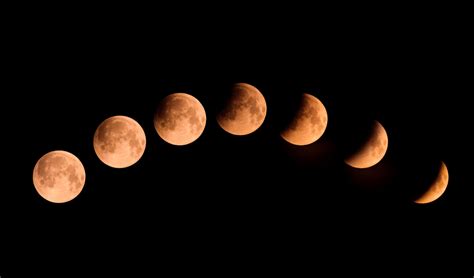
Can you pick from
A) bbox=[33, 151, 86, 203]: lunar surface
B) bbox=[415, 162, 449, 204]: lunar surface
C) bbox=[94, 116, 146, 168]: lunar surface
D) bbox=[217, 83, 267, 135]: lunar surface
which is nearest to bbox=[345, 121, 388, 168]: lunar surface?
bbox=[415, 162, 449, 204]: lunar surface

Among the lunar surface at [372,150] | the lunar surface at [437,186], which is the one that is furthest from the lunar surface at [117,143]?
the lunar surface at [437,186]

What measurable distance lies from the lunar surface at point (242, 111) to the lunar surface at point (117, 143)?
2.22ft

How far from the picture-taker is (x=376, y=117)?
12.3 feet

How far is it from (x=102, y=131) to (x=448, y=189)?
298 cm

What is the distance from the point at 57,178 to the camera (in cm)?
311

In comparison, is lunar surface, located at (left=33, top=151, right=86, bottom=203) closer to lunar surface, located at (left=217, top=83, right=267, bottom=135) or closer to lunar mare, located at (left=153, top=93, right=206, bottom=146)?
lunar mare, located at (left=153, top=93, right=206, bottom=146)

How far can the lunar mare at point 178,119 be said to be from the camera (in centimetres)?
318

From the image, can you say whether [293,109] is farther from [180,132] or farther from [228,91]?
[180,132]

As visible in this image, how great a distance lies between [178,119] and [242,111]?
48cm

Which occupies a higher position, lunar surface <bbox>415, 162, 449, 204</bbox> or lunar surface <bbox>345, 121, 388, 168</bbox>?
lunar surface <bbox>345, 121, 388, 168</bbox>

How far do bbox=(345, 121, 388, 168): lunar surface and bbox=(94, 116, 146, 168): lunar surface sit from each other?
1682 millimetres

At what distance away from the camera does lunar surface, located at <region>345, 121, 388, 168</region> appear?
10.9 ft

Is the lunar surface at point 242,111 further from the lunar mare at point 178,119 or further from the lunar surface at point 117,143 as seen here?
the lunar surface at point 117,143

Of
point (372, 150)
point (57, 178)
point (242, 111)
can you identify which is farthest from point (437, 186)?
point (57, 178)
